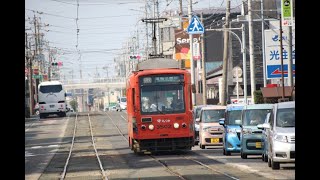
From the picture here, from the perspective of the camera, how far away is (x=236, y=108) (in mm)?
37719

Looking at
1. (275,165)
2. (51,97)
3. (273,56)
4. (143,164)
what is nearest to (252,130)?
(143,164)

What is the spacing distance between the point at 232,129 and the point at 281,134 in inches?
354

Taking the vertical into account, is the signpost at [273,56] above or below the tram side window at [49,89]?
above

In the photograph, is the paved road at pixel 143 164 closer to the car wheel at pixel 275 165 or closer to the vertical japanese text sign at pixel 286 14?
the car wheel at pixel 275 165

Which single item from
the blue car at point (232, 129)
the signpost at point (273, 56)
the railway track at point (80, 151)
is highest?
the signpost at point (273, 56)

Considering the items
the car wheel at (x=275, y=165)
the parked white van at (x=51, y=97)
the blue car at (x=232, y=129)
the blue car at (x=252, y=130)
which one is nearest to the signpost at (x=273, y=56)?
the blue car at (x=232, y=129)

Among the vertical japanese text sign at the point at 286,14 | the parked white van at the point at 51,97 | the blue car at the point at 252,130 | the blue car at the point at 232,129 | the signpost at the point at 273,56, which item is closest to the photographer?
the blue car at the point at 252,130

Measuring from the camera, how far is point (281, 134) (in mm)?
27203

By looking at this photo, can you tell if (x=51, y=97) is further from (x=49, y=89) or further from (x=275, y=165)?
(x=275, y=165)

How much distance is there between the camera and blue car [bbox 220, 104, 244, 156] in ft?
118

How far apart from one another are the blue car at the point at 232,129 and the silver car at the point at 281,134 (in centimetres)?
685

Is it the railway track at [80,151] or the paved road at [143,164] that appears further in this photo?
the railway track at [80,151]

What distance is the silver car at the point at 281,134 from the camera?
1060 inches
